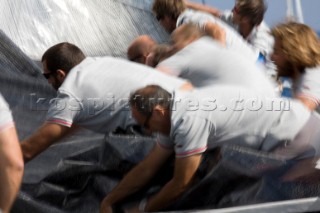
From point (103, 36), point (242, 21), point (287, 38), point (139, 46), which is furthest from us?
point (103, 36)

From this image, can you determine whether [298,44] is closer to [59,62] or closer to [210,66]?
[210,66]

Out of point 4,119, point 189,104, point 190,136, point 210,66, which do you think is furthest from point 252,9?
point 4,119

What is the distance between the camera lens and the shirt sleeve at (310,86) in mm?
3227

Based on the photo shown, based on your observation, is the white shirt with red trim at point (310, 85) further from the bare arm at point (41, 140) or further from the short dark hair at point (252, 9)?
the bare arm at point (41, 140)

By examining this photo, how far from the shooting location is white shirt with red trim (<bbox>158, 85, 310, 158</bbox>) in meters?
2.80

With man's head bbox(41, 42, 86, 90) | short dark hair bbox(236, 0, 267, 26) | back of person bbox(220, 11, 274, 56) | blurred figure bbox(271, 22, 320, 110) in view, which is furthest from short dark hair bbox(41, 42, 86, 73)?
back of person bbox(220, 11, 274, 56)

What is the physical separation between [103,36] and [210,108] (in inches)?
81.8

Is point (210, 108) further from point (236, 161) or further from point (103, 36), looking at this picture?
point (103, 36)

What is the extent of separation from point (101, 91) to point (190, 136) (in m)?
0.48

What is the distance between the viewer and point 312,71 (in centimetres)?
323

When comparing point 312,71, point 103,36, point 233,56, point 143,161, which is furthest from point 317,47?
point 103,36

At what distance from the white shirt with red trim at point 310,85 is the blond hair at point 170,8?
0.72m

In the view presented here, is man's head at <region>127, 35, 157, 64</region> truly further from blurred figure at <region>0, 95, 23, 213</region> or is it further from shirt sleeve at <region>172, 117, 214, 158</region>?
blurred figure at <region>0, 95, 23, 213</region>

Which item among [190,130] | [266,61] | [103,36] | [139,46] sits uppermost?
[190,130]
